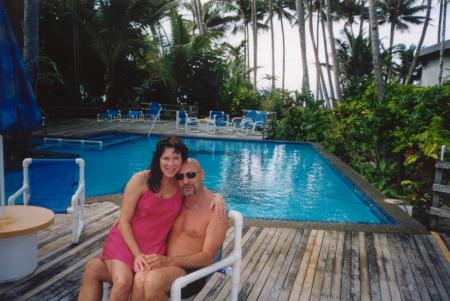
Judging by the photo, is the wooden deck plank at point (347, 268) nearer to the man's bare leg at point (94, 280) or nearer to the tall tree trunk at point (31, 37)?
the man's bare leg at point (94, 280)

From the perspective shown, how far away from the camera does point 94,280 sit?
2041 millimetres

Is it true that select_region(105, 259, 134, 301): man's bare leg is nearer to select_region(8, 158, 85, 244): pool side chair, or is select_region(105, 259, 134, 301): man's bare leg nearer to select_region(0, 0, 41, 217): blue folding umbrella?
select_region(0, 0, 41, 217): blue folding umbrella

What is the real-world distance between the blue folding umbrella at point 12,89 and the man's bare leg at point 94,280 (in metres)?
1.01

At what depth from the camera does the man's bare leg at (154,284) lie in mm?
1898

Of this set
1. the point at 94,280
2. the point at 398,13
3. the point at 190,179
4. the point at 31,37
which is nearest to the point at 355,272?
the point at 190,179

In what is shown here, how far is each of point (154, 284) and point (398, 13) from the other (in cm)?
4037

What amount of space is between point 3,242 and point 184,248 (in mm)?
1441

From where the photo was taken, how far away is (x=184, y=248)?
216 cm

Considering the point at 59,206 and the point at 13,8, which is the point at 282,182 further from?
the point at 13,8

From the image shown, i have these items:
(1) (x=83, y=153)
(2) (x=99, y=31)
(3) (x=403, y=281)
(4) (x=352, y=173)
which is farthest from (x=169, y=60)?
(3) (x=403, y=281)

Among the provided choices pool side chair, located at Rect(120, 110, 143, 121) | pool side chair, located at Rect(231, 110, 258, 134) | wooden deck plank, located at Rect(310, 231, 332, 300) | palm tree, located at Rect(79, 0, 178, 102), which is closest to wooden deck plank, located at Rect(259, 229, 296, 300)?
wooden deck plank, located at Rect(310, 231, 332, 300)

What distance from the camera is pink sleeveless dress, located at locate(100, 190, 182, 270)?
2.18 metres

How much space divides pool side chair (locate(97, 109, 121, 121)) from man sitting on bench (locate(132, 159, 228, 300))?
15.2m

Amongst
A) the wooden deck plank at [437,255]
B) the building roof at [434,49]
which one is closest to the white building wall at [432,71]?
the building roof at [434,49]
